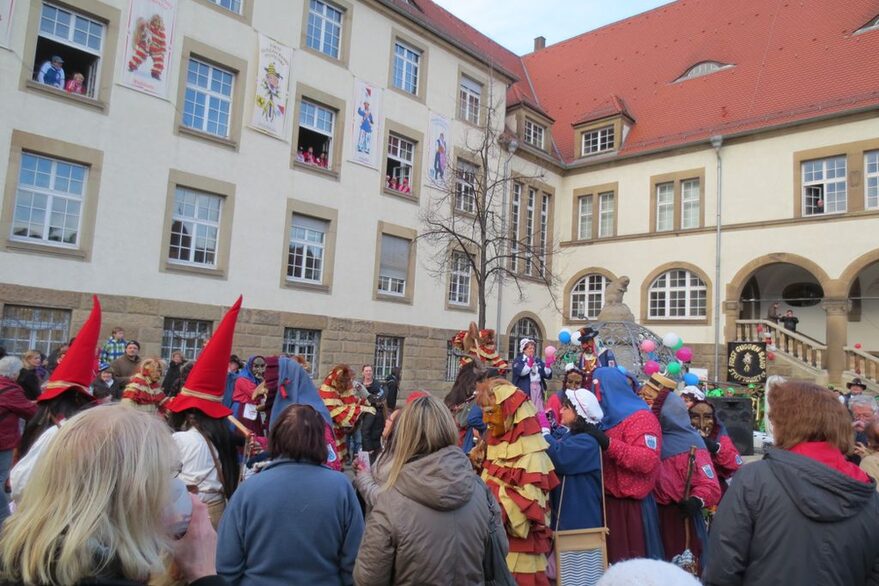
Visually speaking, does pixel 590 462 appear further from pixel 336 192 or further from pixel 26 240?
pixel 336 192

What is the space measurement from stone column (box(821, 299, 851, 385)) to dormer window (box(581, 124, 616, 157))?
34.1 ft

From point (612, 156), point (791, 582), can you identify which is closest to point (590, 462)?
point (791, 582)

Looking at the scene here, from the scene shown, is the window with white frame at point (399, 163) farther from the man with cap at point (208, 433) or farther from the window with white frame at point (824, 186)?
the man with cap at point (208, 433)

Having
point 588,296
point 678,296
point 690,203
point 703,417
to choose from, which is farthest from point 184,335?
point 690,203

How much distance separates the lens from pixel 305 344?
17.3 metres

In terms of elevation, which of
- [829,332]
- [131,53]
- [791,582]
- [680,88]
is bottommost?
[791,582]

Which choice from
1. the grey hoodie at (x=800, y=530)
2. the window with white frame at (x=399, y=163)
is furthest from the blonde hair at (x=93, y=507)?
the window with white frame at (x=399, y=163)

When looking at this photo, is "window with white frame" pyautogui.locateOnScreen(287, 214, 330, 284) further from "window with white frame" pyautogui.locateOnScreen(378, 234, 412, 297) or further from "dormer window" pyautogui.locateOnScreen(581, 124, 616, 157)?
"dormer window" pyautogui.locateOnScreen(581, 124, 616, 157)

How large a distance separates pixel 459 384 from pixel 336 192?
12.0m

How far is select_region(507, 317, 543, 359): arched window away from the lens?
2377 cm

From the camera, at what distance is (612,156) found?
25.4m

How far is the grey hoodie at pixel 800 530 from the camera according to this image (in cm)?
243

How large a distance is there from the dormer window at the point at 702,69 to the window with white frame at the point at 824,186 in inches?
261

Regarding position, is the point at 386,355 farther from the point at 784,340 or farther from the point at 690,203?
the point at 784,340
